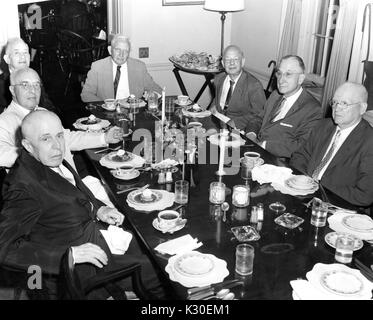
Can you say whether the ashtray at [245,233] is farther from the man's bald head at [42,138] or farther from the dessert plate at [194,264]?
the man's bald head at [42,138]

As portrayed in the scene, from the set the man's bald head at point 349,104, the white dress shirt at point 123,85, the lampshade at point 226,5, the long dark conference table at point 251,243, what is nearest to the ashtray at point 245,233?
the long dark conference table at point 251,243

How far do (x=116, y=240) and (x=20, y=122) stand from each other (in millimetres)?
1217

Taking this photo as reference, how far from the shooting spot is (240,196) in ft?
7.39

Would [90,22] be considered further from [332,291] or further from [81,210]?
[332,291]

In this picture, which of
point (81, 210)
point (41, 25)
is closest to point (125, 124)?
point (81, 210)

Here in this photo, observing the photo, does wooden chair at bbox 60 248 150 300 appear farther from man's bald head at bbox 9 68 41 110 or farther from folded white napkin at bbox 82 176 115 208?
man's bald head at bbox 9 68 41 110

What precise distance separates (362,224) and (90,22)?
19.6 feet

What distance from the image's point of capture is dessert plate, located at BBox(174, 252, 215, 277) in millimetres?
1754

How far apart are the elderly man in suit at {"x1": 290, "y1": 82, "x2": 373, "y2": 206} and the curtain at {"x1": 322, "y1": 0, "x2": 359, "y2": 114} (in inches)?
64.9

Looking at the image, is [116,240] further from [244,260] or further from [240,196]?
[244,260]

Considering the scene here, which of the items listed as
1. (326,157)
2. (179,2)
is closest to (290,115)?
(326,157)

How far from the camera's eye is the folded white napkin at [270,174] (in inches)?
100.0

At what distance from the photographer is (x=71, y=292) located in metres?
1.51

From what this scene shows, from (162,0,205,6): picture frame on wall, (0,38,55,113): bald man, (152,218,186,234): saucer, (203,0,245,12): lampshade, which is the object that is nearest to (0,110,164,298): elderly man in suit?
(152,218,186,234): saucer
